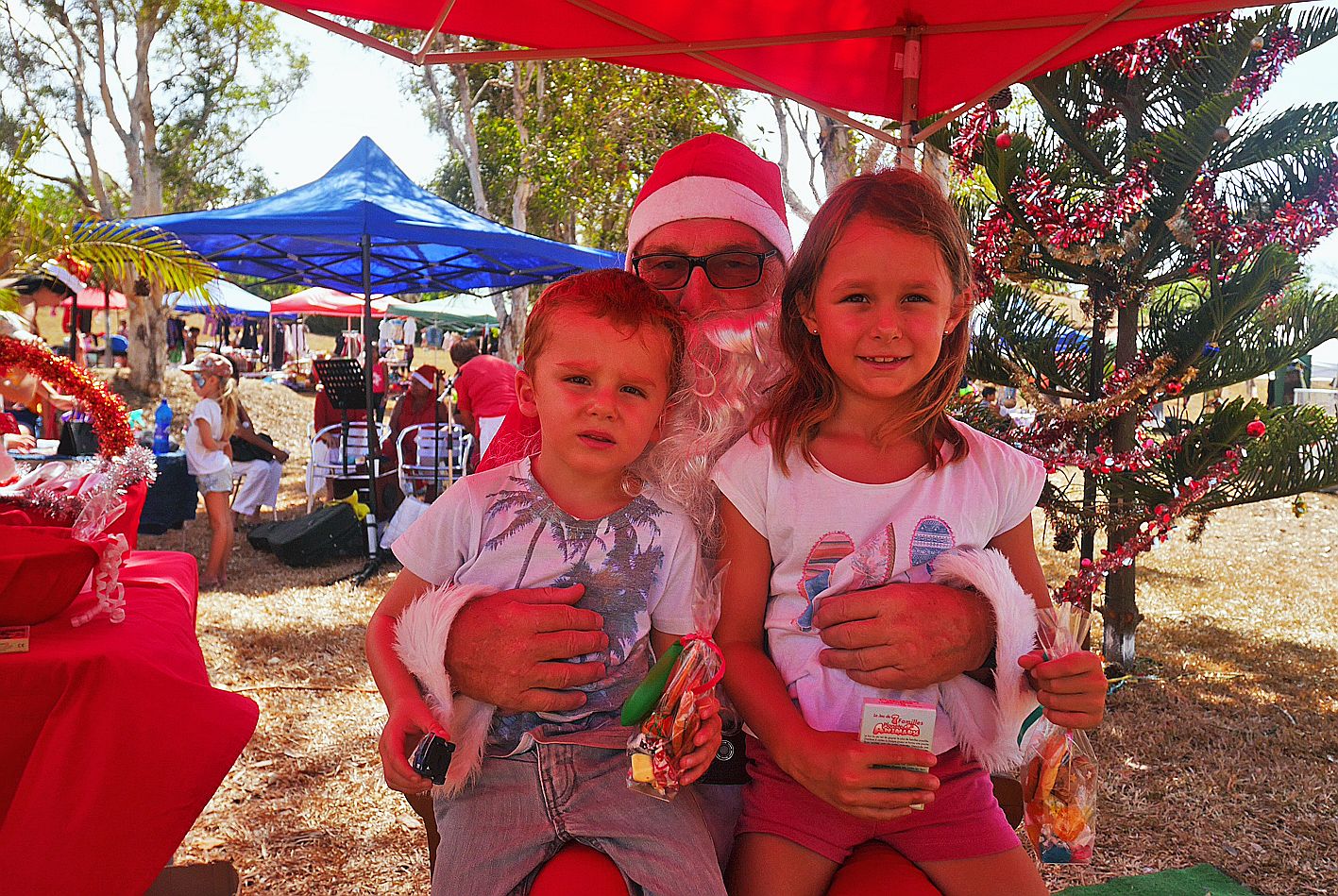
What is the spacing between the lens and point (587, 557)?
1993mm

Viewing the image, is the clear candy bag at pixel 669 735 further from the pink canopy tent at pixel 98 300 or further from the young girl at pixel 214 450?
the pink canopy tent at pixel 98 300

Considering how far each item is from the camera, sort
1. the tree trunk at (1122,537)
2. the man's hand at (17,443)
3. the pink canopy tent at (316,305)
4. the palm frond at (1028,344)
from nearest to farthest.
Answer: the tree trunk at (1122,537)
the man's hand at (17,443)
the palm frond at (1028,344)
the pink canopy tent at (316,305)

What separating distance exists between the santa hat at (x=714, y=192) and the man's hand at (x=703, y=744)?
4.30ft

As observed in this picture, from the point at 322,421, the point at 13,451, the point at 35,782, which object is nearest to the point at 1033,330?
the point at 35,782

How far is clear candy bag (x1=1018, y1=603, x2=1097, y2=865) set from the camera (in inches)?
70.3

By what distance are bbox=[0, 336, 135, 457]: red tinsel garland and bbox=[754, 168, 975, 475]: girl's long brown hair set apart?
226cm

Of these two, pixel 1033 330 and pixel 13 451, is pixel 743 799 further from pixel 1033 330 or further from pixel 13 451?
pixel 13 451

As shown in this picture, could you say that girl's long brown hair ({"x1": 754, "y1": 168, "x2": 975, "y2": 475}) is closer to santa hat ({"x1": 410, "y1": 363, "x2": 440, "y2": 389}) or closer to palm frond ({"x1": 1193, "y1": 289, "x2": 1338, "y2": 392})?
palm frond ({"x1": 1193, "y1": 289, "x2": 1338, "y2": 392})

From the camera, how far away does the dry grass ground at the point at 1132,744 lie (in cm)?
409

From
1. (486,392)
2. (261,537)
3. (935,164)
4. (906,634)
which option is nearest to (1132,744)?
(935,164)

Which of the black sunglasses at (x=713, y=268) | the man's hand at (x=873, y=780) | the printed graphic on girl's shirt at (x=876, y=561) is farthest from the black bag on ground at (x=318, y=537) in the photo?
the man's hand at (x=873, y=780)

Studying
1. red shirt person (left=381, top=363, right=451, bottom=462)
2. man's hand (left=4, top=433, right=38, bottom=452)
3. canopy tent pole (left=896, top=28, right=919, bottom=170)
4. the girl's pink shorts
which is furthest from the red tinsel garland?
red shirt person (left=381, top=363, right=451, bottom=462)

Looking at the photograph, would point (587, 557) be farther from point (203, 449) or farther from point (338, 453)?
point (338, 453)

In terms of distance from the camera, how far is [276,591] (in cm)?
848
